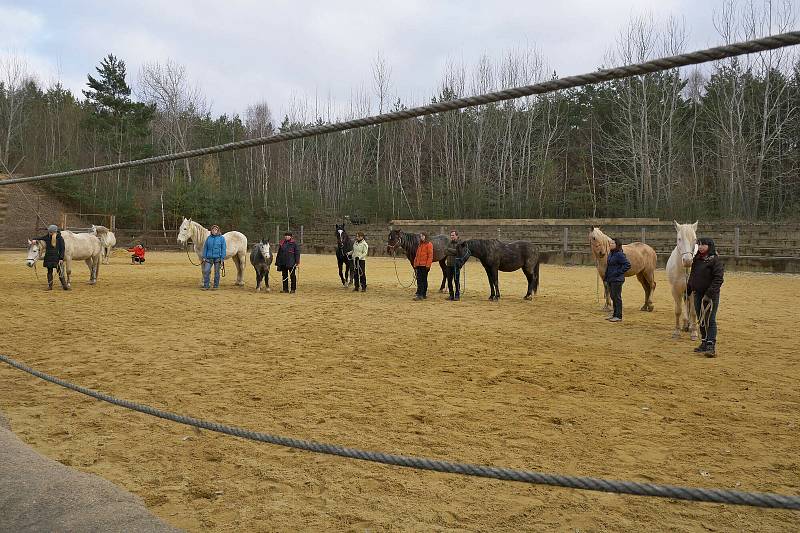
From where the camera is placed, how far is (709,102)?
107ft

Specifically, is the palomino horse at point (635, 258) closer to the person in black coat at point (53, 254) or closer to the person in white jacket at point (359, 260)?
the person in white jacket at point (359, 260)

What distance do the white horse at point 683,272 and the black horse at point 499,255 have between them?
4619 millimetres

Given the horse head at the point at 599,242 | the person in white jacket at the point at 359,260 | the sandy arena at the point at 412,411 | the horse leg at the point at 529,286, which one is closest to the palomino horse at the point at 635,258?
the horse head at the point at 599,242

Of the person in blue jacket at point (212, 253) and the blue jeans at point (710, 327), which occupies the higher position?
the person in blue jacket at point (212, 253)

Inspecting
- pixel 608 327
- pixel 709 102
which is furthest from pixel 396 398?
pixel 709 102

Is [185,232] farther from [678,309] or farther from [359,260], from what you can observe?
[678,309]

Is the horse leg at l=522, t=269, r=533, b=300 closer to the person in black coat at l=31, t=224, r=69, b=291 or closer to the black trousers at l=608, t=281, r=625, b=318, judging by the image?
the black trousers at l=608, t=281, r=625, b=318

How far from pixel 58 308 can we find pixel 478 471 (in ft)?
37.8

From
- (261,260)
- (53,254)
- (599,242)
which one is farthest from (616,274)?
(53,254)

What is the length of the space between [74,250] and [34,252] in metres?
0.93

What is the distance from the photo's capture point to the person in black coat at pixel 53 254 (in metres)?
13.6

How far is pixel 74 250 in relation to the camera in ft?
47.5

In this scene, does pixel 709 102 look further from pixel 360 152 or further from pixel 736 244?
pixel 360 152

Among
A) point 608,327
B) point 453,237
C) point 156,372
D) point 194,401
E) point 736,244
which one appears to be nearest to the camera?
point 194,401
